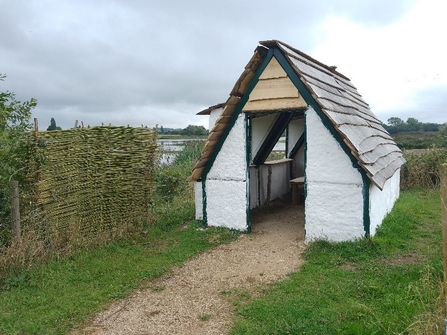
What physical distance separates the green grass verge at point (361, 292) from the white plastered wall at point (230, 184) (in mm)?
2054

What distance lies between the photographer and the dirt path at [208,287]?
4922 millimetres

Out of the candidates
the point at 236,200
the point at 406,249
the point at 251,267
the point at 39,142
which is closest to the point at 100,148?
the point at 39,142

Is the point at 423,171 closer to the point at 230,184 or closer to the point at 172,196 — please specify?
the point at 172,196

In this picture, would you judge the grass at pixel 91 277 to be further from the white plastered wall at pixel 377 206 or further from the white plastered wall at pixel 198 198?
the white plastered wall at pixel 377 206

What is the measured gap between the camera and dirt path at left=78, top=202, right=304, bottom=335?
16.1ft

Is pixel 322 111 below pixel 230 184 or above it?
above

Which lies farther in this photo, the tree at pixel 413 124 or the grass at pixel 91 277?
the tree at pixel 413 124

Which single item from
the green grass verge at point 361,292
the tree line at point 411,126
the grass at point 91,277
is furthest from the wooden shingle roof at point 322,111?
the tree line at point 411,126

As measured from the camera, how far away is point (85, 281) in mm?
6301

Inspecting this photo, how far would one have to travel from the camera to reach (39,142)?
6.73 m

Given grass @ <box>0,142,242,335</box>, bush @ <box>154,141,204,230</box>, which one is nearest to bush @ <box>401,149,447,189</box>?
bush @ <box>154,141,204,230</box>

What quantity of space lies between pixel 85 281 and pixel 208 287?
2.07m

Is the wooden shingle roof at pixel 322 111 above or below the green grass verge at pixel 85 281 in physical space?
above

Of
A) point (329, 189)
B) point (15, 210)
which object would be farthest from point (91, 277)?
point (329, 189)
